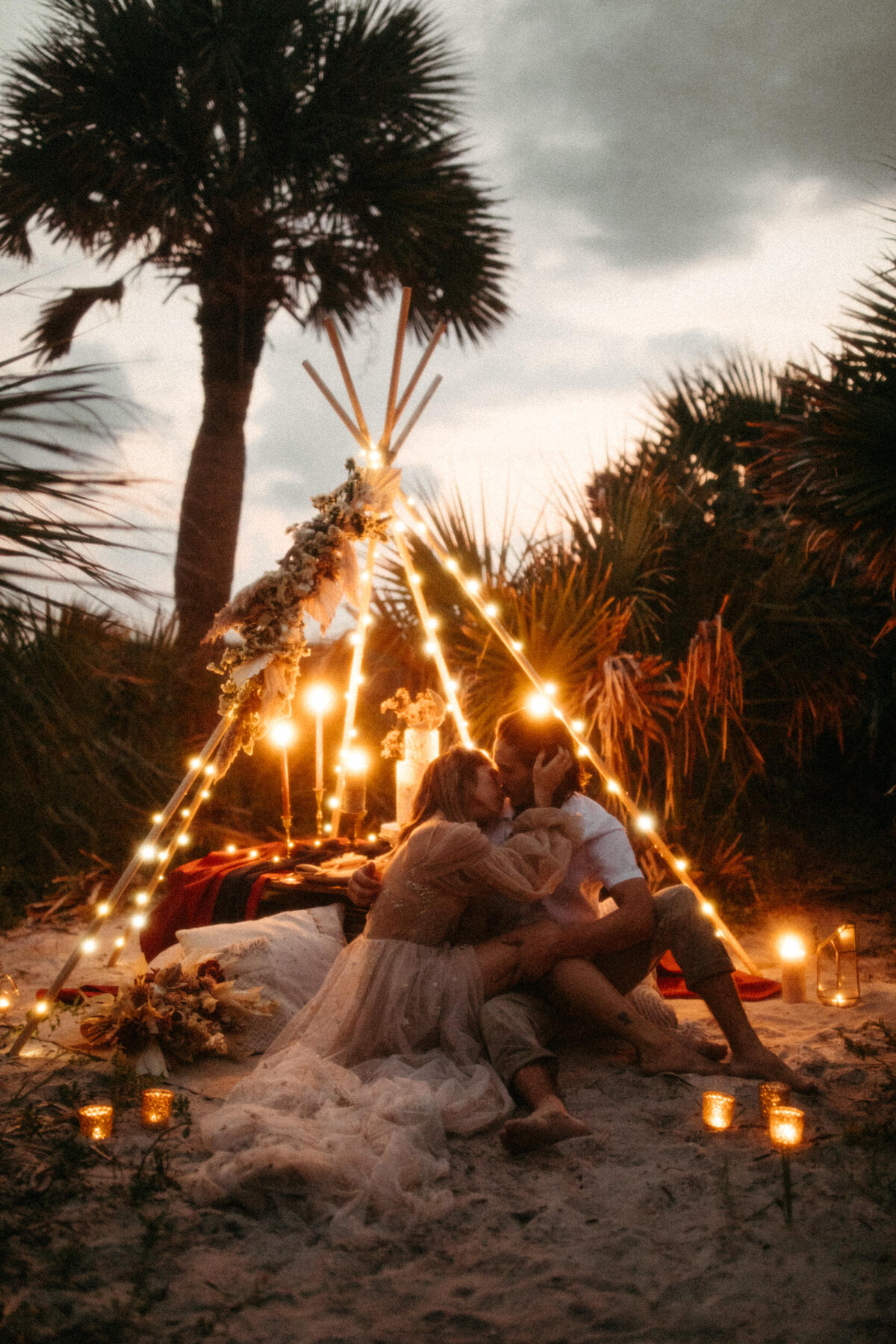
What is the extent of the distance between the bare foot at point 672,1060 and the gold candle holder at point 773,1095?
1.01 ft

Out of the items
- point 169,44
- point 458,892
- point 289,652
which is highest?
point 169,44

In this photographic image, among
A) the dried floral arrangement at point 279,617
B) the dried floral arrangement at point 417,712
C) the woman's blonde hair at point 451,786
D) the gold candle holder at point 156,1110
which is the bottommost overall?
the gold candle holder at point 156,1110

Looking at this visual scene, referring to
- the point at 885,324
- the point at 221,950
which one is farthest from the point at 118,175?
the point at 221,950

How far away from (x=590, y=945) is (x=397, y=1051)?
2.14ft

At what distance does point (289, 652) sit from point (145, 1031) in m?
1.56

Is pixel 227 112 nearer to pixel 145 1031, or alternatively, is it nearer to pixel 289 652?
pixel 289 652

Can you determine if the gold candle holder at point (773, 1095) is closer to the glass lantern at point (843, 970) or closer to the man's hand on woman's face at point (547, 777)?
the man's hand on woman's face at point (547, 777)

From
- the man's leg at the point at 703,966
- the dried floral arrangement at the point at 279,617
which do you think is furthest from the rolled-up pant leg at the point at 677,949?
the dried floral arrangement at the point at 279,617

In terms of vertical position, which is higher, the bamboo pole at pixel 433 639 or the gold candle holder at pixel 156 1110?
the bamboo pole at pixel 433 639

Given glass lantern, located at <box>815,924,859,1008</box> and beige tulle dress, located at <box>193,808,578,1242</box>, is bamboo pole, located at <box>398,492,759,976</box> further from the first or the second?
beige tulle dress, located at <box>193,808,578,1242</box>

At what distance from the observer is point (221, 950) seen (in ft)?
12.1

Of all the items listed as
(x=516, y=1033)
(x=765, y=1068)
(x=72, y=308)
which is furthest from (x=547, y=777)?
(x=72, y=308)

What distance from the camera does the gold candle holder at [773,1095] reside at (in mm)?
2639

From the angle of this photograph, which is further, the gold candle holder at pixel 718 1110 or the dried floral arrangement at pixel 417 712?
the dried floral arrangement at pixel 417 712
